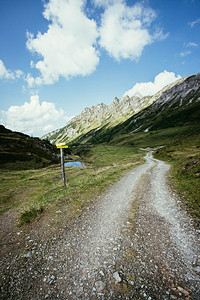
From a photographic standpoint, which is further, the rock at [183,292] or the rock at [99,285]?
the rock at [99,285]

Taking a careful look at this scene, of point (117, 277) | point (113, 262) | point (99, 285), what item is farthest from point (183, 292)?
point (99, 285)

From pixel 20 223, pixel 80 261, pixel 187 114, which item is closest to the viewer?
pixel 80 261

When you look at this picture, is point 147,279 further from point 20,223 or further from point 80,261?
point 20,223

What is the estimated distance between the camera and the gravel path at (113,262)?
479 cm

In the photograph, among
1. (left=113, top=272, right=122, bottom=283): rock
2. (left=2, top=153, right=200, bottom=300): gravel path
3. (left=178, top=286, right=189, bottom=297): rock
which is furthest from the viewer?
(left=113, top=272, right=122, bottom=283): rock

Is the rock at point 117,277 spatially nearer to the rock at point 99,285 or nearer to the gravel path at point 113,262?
the gravel path at point 113,262

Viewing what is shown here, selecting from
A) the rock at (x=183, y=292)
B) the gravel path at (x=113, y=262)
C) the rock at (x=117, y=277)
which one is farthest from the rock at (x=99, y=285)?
the rock at (x=183, y=292)

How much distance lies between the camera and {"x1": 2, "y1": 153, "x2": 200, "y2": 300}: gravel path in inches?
189

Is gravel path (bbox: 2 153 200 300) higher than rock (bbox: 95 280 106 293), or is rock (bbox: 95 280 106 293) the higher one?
rock (bbox: 95 280 106 293)

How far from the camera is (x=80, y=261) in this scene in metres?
6.18

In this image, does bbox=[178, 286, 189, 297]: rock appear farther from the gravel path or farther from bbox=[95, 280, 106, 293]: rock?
bbox=[95, 280, 106, 293]: rock

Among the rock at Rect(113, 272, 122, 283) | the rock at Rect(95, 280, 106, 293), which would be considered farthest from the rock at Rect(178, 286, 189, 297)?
the rock at Rect(95, 280, 106, 293)

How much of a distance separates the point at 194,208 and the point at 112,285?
29.8 ft

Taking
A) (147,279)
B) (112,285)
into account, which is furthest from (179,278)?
(112,285)
